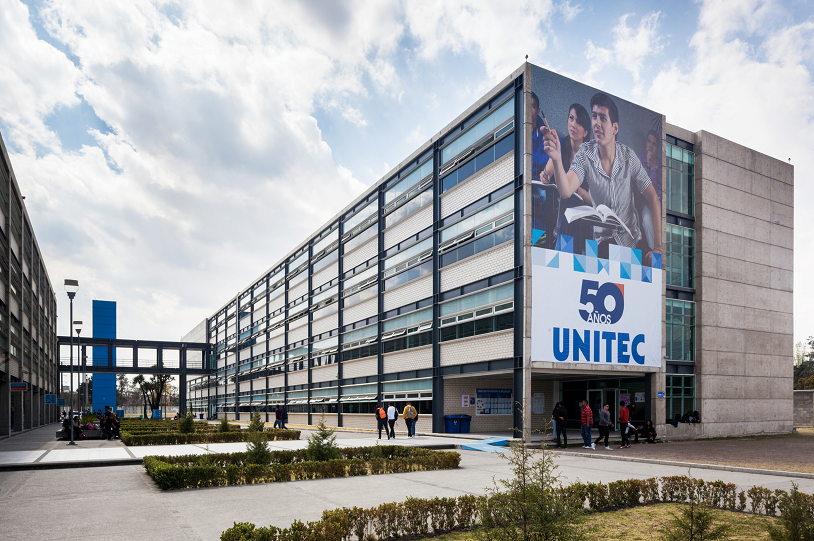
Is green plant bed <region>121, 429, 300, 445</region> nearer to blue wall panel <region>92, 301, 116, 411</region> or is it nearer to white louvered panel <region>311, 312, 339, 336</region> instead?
white louvered panel <region>311, 312, 339, 336</region>

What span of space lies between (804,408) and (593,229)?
102ft

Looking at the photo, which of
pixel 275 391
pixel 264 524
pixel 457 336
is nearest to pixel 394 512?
pixel 264 524

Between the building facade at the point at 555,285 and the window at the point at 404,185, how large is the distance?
0.47ft

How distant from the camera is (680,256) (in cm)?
3431

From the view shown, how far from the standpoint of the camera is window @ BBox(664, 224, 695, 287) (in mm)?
33750

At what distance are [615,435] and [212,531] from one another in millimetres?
27631

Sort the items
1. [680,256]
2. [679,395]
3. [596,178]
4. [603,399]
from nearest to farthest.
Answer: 1. [596,178]
2. [679,395]
3. [680,256]
4. [603,399]

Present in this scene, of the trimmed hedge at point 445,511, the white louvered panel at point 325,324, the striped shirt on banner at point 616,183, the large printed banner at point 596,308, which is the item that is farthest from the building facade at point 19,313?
the trimmed hedge at point 445,511

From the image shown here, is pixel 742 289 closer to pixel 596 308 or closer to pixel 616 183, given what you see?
pixel 616 183

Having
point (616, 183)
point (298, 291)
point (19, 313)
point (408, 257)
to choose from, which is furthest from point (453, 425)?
point (298, 291)

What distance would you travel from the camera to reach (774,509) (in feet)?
Answer: 32.9

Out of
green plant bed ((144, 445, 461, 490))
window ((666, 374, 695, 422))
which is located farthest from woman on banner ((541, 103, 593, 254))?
green plant bed ((144, 445, 461, 490))

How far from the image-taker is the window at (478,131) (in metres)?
30.5

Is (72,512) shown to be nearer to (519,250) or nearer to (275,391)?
(519,250)
